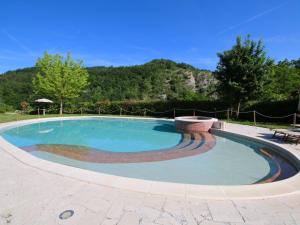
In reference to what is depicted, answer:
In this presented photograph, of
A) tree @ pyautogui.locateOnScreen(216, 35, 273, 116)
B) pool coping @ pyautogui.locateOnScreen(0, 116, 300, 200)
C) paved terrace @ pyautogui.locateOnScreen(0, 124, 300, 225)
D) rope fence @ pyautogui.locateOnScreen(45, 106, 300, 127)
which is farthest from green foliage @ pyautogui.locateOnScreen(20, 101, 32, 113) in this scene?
paved terrace @ pyautogui.locateOnScreen(0, 124, 300, 225)

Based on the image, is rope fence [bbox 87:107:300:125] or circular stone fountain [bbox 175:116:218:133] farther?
rope fence [bbox 87:107:300:125]

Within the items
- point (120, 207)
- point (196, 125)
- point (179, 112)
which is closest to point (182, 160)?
point (120, 207)

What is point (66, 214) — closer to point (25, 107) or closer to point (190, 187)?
point (190, 187)

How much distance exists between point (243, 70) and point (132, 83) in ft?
113

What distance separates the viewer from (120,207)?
2969 mm

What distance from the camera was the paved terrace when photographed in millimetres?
2680

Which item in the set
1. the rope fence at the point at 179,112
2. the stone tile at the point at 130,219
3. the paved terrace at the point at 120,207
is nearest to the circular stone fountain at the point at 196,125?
the rope fence at the point at 179,112

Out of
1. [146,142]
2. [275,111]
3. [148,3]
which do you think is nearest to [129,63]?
[148,3]

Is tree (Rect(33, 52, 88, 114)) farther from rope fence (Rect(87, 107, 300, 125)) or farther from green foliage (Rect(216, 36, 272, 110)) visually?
green foliage (Rect(216, 36, 272, 110))

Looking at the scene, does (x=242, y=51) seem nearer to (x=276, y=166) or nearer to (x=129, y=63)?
(x=276, y=166)

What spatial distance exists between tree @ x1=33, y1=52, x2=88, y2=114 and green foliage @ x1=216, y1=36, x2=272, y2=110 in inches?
550

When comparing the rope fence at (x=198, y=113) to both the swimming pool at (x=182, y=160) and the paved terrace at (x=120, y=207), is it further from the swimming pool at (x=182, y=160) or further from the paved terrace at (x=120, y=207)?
the paved terrace at (x=120, y=207)

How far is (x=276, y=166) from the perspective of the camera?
604cm

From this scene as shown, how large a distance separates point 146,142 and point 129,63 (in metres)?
44.8
